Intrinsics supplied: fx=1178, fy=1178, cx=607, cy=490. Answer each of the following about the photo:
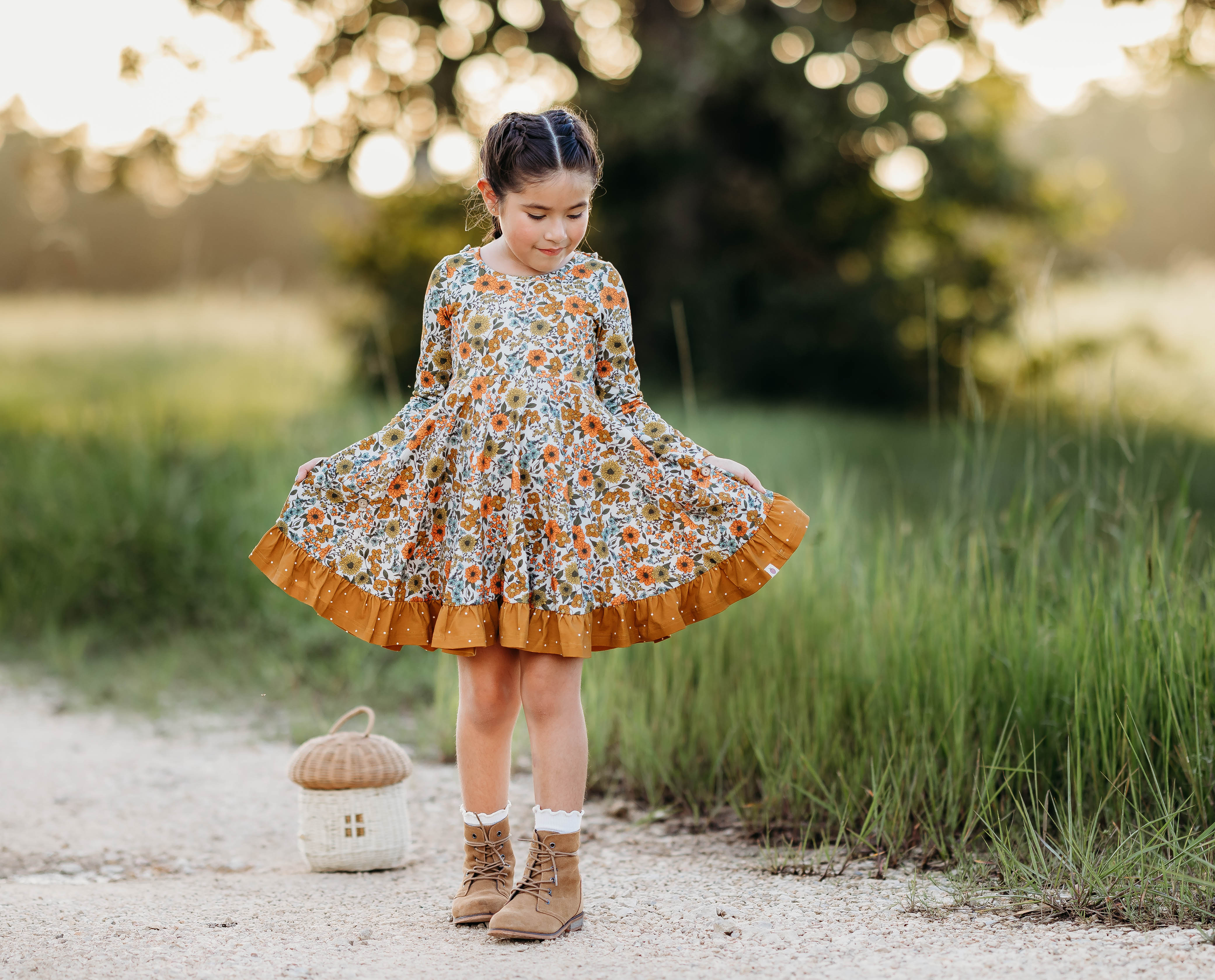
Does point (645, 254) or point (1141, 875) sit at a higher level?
point (645, 254)

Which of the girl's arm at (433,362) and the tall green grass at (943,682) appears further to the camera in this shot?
the tall green grass at (943,682)

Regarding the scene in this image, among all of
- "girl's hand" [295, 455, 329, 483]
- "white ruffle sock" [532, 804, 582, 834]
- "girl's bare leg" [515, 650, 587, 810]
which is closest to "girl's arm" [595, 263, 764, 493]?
"girl's bare leg" [515, 650, 587, 810]

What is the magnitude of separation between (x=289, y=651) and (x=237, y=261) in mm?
28157

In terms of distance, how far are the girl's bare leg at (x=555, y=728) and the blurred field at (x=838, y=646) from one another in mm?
733

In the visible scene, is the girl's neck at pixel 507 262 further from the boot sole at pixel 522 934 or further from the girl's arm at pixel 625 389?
the boot sole at pixel 522 934

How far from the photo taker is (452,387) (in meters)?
2.40

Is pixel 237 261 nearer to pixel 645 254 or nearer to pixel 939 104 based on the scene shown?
pixel 645 254

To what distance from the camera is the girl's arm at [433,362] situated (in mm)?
2438

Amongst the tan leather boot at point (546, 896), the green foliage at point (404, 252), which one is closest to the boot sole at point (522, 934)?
the tan leather boot at point (546, 896)

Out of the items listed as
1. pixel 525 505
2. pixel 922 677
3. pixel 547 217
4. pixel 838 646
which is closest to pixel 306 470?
pixel 525 505

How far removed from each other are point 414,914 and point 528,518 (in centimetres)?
88

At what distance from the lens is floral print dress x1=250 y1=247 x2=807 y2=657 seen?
89.9 inches

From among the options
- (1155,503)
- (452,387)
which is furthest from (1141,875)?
(452,387)

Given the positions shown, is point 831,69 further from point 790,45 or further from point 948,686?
point 948,686
